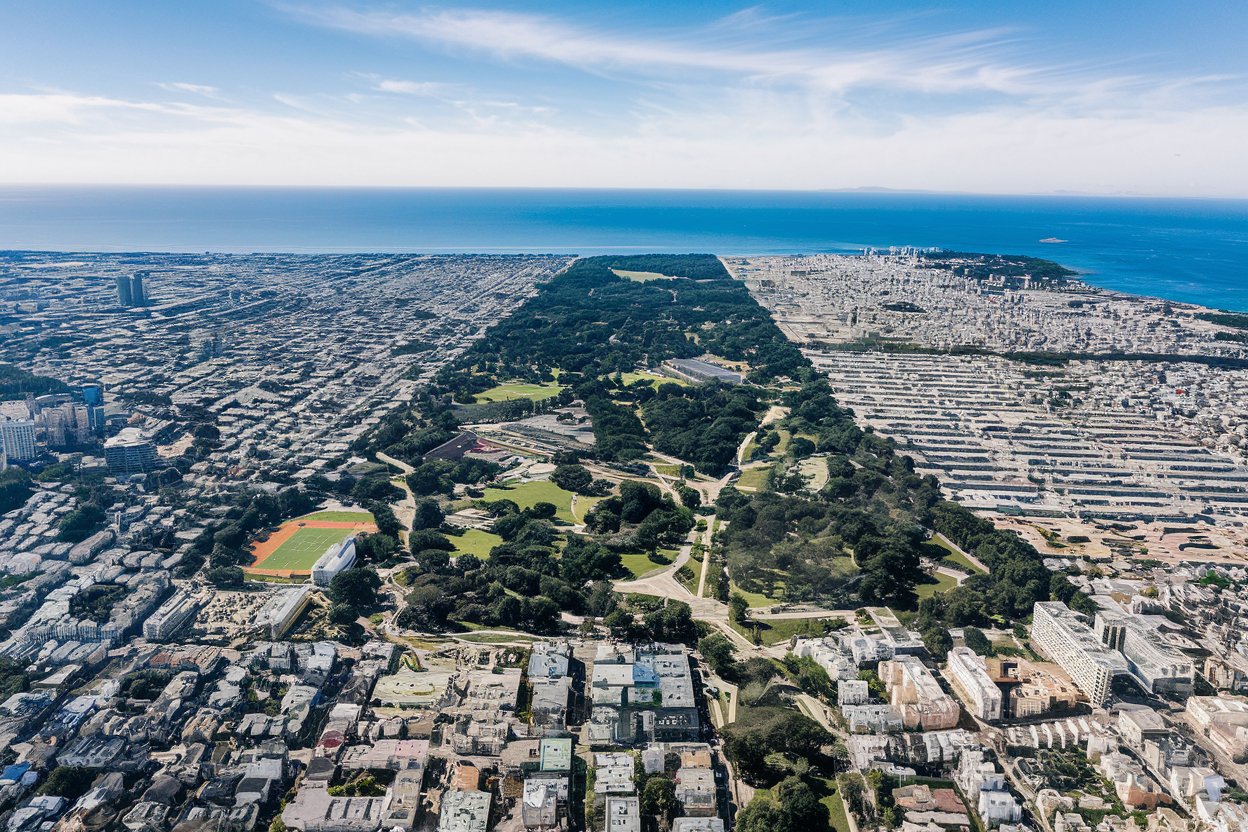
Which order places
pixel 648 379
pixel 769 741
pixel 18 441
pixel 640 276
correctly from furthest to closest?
pixel 640 276 < pixel 648 379 < pixel 18 441 < pixel 769 741

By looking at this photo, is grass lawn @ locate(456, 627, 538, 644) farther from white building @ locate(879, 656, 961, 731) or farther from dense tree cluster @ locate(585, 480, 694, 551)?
white building @ locate(879, 656, 961, 731)

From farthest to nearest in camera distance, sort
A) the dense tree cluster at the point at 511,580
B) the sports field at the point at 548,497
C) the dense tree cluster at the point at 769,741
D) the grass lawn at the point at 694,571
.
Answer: the sports field at the point at 548,497 < the grass lawn at the point at 694,571 < the dense tree cluster at the point at 511,580 < the dense tree cluster at the point at 769,741

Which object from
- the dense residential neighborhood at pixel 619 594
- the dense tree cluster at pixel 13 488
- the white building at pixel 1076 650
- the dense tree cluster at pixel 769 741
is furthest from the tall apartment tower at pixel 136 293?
the white building at pixel 1076 650

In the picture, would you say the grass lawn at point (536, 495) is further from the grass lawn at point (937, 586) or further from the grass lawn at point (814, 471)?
the grass lawn at point (937, 586)

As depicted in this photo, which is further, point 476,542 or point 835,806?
point 476,542

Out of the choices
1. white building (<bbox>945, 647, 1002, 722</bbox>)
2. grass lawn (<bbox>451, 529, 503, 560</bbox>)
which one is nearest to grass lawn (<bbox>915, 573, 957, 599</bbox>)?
white building (<bbox>945, 647, 1002, 722</bbox>)

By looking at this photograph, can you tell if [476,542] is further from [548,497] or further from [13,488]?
[13,488]

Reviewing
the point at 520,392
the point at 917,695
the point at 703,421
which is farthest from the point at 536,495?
the point at 917,695
